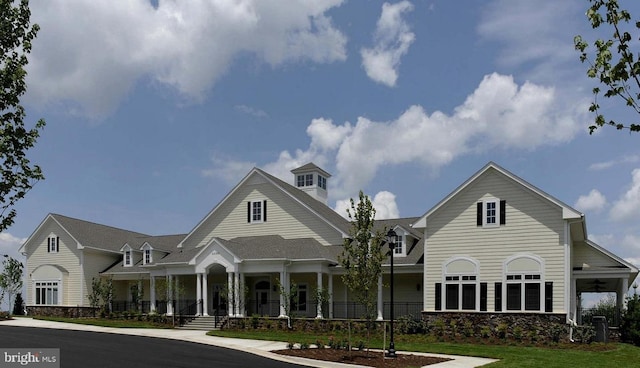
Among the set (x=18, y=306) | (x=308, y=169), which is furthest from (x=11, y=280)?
(x=308, y=169)

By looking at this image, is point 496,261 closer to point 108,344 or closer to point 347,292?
point 347,292

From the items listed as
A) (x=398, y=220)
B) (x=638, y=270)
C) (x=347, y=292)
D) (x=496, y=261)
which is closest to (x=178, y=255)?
(x=347, y=292)

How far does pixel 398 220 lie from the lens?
41.2m

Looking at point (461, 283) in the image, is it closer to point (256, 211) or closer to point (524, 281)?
point (524, 281)

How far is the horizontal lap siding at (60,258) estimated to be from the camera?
149 feet

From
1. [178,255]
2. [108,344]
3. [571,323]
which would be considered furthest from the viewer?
[178,255]

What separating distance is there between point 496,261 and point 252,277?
51.4 feet

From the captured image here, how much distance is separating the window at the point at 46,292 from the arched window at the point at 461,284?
3029cm

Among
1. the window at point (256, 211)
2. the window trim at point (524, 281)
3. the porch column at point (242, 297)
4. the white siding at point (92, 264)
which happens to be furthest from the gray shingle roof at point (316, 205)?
the white siding at point (92, 264)

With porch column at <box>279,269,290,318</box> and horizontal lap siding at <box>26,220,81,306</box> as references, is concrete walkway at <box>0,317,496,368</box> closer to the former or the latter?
porch column at <box>279,269,290,318</box>

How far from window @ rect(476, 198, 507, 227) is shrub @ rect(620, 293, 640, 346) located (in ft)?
22.2

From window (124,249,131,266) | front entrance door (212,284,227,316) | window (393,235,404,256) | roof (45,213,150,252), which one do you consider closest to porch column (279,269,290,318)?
front entrance door (212,284,227,316)

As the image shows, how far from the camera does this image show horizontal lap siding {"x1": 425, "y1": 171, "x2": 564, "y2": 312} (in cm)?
2836

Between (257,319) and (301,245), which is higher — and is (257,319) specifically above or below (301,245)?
→ below
